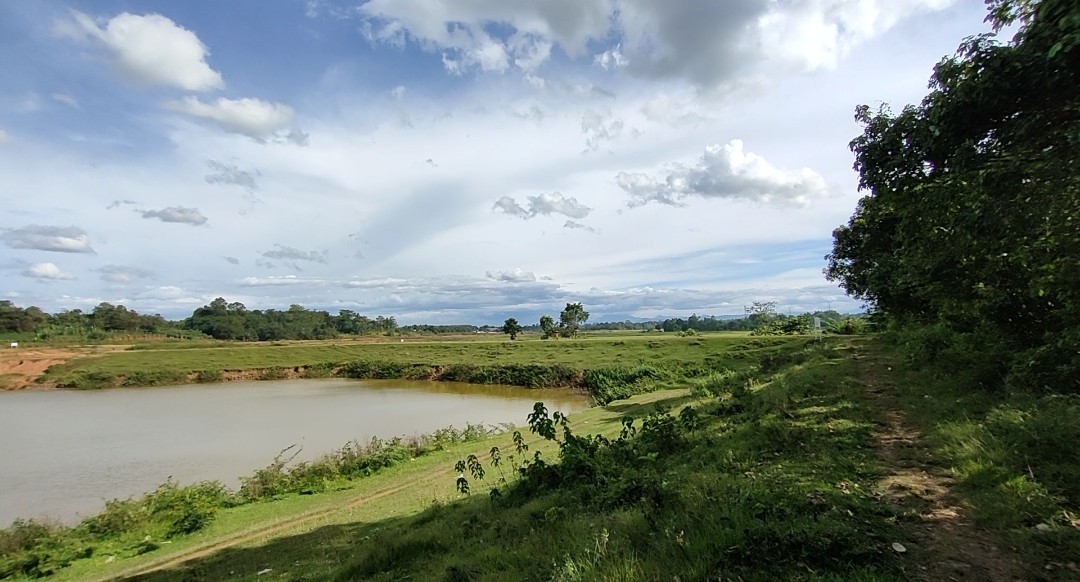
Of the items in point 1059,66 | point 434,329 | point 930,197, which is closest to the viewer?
point 1059,66

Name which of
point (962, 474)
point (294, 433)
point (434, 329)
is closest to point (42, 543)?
point (294, 433)

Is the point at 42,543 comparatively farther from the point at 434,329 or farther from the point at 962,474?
the point at 434,329

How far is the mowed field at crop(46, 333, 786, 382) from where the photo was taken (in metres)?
42.6

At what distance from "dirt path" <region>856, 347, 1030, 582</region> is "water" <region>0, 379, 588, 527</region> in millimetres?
16973

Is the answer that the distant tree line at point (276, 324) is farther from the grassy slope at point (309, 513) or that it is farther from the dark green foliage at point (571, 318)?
the grassy slope at point (309, 513)

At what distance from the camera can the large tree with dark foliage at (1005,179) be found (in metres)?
4.36

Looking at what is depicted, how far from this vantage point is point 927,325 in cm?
1808

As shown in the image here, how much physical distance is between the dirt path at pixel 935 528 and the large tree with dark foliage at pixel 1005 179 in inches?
103

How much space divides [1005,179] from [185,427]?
103ft

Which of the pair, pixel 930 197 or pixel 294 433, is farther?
pixel 294 433

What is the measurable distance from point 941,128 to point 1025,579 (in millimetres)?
4304

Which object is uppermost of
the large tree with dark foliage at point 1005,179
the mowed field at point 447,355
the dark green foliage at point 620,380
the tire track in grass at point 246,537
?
the large tree with dark foliage at point 1005,179

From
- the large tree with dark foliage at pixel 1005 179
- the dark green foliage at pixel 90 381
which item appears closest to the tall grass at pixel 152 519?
the large tree with dark foliage at pixel 1005 179

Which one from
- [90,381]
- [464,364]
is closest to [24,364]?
[90,381]
